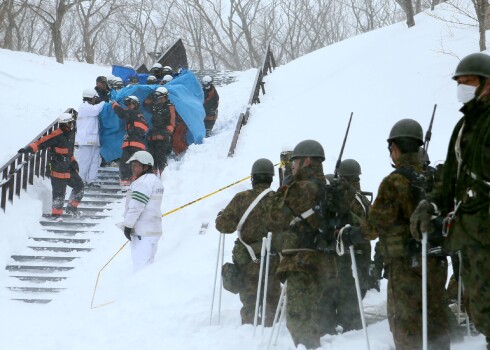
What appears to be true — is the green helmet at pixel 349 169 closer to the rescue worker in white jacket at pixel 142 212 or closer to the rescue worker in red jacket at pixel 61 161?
the rescue worker in white jacket at pixel 142 212

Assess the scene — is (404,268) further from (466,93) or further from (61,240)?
(61,240)

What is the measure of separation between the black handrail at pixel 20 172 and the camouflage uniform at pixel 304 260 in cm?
672

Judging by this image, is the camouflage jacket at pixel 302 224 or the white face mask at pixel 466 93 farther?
the camouflage jacket at pixel 302 224

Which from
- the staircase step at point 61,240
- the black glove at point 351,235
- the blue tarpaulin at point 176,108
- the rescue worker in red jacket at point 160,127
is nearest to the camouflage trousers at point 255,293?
the black glove at point 351,235

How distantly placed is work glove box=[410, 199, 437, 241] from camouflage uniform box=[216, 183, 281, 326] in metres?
2.42

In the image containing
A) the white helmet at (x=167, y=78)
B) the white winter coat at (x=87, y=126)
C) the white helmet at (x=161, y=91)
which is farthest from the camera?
the white helmet at (x=167, y=78)

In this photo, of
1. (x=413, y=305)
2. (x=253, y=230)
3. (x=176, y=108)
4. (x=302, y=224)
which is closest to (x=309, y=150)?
(x=302, y=224)

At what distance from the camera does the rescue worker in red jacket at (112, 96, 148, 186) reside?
11719 millimetres

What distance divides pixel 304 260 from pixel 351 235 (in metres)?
0.65

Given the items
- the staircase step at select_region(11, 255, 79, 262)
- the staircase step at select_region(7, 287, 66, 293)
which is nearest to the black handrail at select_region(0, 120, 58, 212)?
the staircase step at select_region(11, 255, 79, 262)

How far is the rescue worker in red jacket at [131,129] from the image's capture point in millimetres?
11719

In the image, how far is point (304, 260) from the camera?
17.7 feet

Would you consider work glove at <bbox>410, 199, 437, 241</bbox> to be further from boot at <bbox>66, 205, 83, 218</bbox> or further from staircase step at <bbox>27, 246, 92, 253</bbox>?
boot at <bbox>66, 205, 83, 218</bbox>

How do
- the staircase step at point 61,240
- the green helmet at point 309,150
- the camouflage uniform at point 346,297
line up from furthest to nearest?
the staircase step at point 61,240 → the camouflage uniform at point 346,297 → the green helmet at point 309,150
